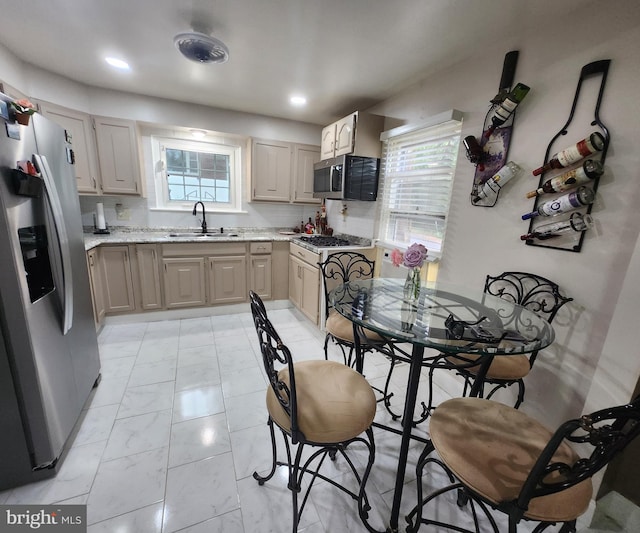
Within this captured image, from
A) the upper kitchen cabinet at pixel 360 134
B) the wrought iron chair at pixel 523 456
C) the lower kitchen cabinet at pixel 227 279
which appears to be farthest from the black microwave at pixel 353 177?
the wrought iron chair at pixel 523 456

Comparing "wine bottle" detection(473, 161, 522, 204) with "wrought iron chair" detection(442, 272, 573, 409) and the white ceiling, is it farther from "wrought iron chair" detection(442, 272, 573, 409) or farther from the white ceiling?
the white ceiling

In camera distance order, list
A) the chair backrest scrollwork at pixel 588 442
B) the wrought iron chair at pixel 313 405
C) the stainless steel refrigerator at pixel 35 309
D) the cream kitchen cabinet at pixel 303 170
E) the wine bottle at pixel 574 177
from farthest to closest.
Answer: the cream kitchen cabinet at pixel 303 170
the wine bottle at pixel 574 177
the stainless steel refrigerator at pixel 35 309
the wrought iron chair at pixel 313 405
the chair backrest scrollwork at pixel 588 442

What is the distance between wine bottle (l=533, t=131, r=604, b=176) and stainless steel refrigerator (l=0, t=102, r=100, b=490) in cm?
255

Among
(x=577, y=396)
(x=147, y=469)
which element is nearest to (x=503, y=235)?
(x=577, y=396)

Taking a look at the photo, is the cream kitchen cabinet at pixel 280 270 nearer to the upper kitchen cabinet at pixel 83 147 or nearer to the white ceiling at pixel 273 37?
the white ceiling at pixel 273 37

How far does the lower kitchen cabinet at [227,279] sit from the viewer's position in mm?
3279

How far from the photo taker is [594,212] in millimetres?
1395

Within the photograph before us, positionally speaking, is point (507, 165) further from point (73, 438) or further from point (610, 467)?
point (73, 438)

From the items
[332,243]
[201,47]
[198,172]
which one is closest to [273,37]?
[201,47]

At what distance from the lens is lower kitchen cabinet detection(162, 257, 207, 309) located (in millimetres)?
3107

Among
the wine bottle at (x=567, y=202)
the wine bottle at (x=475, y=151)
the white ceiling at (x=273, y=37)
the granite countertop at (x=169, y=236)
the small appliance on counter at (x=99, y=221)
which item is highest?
the white ceiling at (x=273, y=37)

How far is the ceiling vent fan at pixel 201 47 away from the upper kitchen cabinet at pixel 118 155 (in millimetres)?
1402

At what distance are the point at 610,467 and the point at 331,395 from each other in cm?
134

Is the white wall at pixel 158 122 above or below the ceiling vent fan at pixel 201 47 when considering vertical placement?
below
